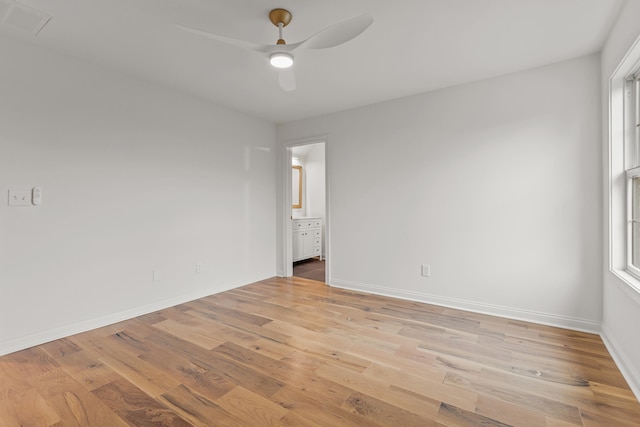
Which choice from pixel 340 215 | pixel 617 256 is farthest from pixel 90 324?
pixel 617 256

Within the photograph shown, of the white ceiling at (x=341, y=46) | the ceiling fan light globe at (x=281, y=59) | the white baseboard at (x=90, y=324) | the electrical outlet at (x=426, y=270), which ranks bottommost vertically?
the white baseboard at (x=90, y=324)

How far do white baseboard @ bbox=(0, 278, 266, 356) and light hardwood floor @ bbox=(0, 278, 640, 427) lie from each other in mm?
77

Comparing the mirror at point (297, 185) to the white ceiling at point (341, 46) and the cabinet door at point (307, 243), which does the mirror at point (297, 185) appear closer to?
the cabinet door at point (307, 243)

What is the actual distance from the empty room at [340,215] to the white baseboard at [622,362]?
0.02m

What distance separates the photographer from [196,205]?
3.52 meters

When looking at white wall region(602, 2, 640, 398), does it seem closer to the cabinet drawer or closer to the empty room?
the empty room

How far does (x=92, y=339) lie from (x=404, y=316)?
9.09 ft

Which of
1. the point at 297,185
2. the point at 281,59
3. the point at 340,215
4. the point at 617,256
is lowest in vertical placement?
the point at 617,256

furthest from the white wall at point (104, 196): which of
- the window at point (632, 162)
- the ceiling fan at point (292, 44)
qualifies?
the window at point (632, 162)

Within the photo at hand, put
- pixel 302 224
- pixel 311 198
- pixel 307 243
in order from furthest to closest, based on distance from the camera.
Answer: pixel 311 198 → pixel 307 243 → pixel 302 224

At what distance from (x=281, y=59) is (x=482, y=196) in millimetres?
2328

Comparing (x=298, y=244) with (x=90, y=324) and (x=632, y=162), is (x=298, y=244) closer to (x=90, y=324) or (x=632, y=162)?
(x=90, y=324)

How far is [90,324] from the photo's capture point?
263cm

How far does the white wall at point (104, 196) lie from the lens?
2.28 metres
